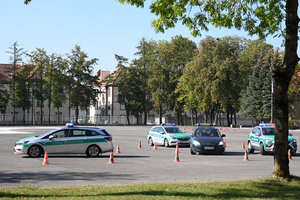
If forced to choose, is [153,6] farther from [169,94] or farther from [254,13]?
[169,94]

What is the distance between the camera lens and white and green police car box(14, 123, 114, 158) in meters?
21.8

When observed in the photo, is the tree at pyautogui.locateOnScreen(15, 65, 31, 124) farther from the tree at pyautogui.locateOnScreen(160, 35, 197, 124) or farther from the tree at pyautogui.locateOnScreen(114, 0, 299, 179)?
the tree at pyautogui.locateOnScreen(114, 0, 299, 179)

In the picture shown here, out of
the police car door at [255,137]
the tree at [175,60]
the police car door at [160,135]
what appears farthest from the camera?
the tree at [175,60]

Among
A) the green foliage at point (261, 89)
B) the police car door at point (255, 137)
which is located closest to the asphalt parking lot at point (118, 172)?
the police car door at point (255, 137)

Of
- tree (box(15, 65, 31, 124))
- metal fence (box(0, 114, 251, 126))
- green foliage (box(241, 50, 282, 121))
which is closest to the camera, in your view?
green foliage (box(241, 50, 282, 121))

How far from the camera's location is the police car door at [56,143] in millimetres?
21922

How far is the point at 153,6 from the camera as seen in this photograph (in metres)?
13.1

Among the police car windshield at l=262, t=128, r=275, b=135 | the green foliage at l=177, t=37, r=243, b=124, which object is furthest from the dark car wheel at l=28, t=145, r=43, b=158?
the green foliage at l=177, t=37, r=243, b=124

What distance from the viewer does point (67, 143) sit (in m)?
22.1

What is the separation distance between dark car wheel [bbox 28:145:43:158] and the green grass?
10718 millimetres

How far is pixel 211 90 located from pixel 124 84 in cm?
3039

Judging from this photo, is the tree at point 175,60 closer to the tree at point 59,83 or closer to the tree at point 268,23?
the tree at point 59,83

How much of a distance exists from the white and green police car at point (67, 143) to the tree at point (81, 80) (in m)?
75.4

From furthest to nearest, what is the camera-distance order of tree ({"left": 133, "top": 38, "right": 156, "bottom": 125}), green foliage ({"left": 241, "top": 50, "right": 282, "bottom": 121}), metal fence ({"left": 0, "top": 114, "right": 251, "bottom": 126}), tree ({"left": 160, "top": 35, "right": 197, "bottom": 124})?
tree ({"left": 133, "top": 38, "right": 156, "bottom": 125})
metal fence ({"left": 0, "top": 114, "right": 251, "bottom": 126})
tree ({"left": 160, "top": 35, "right": 197, "bottom": 124})
green foliage ({"left": 241, "top": 50, "right": 282, "bottom": 121})
